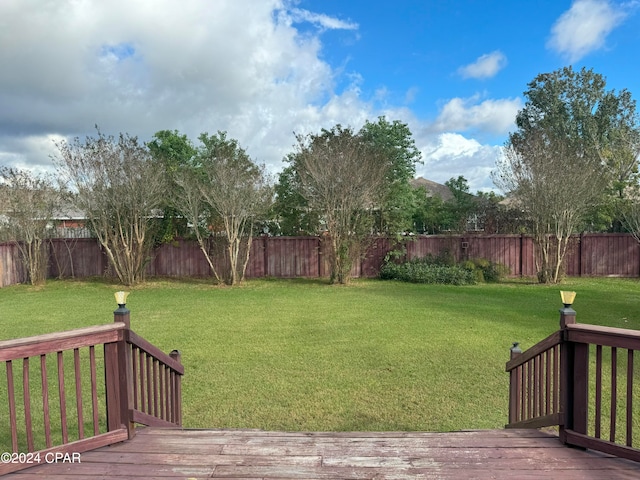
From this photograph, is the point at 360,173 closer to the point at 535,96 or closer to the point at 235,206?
the point at 235,206

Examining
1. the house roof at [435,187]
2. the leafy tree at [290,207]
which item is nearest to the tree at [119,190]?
the leafy tree at [290,207]

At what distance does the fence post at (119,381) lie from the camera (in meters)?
2.59

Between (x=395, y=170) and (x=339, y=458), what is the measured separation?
1504 cm

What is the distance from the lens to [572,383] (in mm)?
2541

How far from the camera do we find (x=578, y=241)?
14859 millimetres

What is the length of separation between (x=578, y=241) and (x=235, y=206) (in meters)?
12.3

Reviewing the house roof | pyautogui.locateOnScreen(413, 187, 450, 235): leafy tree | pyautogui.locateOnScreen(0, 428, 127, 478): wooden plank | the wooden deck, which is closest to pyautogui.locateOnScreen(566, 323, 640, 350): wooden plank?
the wooden deck

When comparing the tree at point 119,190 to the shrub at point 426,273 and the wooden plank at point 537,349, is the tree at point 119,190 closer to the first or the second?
the shrub at point 426,273

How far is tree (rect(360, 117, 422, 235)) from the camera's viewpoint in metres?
14.8

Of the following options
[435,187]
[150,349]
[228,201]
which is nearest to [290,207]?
[228,201]

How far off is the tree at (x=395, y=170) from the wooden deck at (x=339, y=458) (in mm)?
11267

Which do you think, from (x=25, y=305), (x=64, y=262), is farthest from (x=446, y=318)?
(x=64, y=262)

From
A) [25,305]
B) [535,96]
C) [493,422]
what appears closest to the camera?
[493,422]

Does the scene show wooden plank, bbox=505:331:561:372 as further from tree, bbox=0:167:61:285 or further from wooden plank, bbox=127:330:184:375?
tree, bbox=0:167:61:285
